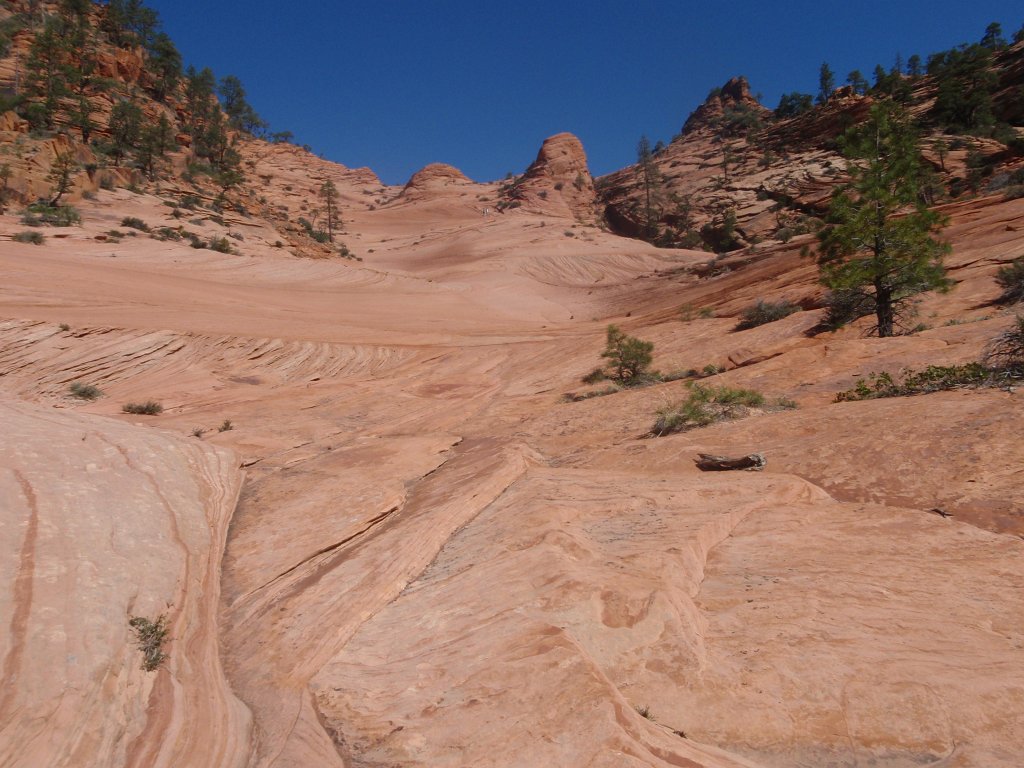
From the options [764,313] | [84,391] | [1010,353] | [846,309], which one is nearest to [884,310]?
[846,309]

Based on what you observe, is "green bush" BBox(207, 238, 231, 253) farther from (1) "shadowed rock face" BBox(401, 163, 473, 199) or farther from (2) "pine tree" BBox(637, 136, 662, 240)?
(1) "shadowed rock face" BBox(401, 163, 473, 199)

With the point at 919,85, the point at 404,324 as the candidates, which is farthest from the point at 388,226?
the point at 919,85

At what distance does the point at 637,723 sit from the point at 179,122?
73.0 meters

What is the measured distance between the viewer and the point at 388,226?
2817 inches

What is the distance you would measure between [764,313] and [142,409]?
1574cm

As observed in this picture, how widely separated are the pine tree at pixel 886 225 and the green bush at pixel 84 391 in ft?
53.7

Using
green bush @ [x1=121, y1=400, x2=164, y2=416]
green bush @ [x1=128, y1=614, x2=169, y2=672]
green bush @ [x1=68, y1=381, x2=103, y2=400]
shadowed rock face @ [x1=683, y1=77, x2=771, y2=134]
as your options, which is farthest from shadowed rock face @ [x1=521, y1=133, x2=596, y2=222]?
green bush @ [x1=128, y1=614, x2=169, y2=672]

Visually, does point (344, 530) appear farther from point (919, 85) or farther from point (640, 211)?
point (919, 85)

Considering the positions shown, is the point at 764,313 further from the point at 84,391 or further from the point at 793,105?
the point at 793,105

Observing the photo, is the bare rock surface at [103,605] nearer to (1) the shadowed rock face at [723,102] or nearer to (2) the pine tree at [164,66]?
(2) the pine tree at [164,66]

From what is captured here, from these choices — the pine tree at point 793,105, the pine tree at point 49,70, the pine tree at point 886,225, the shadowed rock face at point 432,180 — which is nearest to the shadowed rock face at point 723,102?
the pine tree at point 793,105

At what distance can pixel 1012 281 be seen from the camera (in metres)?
12.1

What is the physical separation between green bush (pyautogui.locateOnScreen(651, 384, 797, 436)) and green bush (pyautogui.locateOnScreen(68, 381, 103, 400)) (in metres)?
11.3

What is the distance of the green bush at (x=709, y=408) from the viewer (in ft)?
28.4
